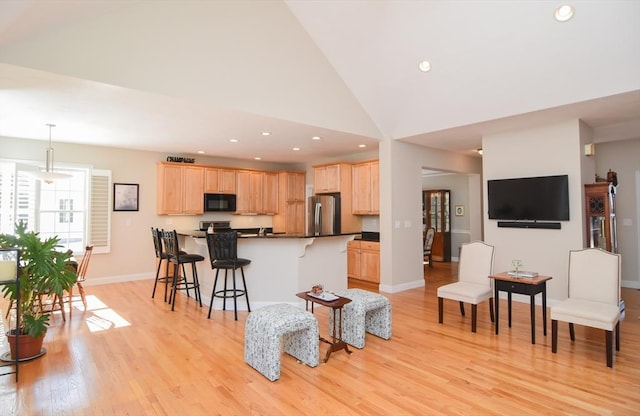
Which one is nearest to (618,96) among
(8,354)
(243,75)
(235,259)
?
(243,75)

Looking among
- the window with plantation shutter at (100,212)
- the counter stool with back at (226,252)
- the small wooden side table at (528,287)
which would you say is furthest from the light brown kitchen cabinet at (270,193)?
the small wooden side table at (528,287)

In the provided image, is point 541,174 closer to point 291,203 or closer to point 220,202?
point 291,203

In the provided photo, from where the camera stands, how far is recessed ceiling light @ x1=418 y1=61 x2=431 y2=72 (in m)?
4.68

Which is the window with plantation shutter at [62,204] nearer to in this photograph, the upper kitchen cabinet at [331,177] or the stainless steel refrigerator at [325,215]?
the stainless steel refrigerator at [325,215]

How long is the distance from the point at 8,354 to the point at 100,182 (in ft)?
13.6

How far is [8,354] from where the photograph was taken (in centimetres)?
335

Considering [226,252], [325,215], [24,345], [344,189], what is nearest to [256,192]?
[325,215]

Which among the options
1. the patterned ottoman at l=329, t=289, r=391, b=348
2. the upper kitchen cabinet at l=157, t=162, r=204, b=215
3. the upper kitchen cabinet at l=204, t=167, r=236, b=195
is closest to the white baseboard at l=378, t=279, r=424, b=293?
the patterned ottoman at l=329, t=289, r=391, b=348

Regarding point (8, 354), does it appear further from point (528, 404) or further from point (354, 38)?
point (354, 38)

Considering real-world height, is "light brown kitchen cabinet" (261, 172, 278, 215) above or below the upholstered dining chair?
above

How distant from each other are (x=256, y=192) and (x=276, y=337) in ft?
19.7

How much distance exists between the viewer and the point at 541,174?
5191 millimetres

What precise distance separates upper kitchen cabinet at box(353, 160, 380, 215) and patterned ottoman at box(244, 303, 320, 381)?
13.3ft

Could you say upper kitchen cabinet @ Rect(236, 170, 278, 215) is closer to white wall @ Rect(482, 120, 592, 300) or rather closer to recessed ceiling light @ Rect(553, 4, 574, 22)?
white wall @ Rect(482, 120, 592, 300)
